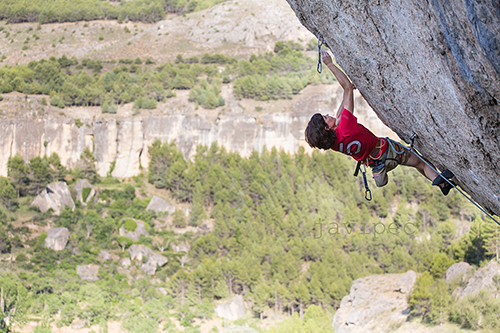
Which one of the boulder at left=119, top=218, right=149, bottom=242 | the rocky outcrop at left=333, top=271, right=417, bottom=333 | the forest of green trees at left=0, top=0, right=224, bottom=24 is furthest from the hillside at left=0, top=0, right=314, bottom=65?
the rocky outcrop at left=333, top=271, right=417, bottom=333

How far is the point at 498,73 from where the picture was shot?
8.41 ft

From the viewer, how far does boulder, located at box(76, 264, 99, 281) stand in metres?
29.0

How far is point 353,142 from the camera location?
4160 mm

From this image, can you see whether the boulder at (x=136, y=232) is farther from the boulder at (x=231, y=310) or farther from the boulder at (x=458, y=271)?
the boulder at (x=458, y=271)

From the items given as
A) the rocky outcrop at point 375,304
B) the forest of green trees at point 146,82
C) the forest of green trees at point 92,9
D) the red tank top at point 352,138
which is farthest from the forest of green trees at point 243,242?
the forest of green trees at point 92,9

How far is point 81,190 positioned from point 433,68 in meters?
39.8

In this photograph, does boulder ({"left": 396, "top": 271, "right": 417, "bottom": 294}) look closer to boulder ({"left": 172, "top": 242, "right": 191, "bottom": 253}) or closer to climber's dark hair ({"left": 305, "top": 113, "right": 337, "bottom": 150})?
boulder ({"left": 172, "top": 242, "right": 191, "bottom": 253})

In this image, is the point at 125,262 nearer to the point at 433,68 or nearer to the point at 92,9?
the point at 433,68

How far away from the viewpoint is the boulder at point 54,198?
37.5m

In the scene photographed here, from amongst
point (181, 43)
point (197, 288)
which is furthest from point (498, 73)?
point (181, 43)

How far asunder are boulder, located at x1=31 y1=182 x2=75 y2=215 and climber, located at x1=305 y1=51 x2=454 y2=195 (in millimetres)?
36826

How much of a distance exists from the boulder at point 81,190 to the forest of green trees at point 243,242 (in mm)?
857

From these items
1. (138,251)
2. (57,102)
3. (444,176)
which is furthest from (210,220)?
(444,176)

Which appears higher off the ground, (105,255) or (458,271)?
(458,271)
